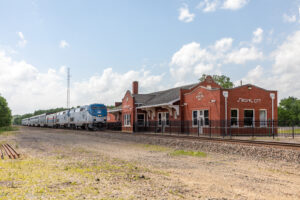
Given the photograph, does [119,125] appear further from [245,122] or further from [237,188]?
[237,188]

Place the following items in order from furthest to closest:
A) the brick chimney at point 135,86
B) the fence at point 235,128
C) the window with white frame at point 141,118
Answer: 1. the brick chimney at point 135,86
2. the window with white frame at point 141,118
3. the fence at point 235,128

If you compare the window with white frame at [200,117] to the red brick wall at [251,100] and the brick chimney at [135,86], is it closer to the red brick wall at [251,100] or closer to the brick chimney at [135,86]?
the red brick wall at [251,100]

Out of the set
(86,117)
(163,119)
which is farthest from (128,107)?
(163,119)

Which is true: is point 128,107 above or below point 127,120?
above

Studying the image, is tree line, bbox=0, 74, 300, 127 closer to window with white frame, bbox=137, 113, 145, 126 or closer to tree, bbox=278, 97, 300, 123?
tree, bbox=278, 97, 300, 123

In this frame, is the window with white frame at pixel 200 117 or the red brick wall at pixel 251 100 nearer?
the red brick wall at pixel 251 100

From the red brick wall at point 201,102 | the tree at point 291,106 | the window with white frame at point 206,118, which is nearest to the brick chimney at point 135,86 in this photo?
the red brick wall at point 201,102

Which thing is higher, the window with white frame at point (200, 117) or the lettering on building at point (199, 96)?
the lettering on building at point (199, 96)

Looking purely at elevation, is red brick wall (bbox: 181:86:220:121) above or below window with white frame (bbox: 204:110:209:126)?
above

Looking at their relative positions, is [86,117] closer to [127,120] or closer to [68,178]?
[127,120]

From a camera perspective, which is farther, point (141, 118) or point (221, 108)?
point (141, 118)

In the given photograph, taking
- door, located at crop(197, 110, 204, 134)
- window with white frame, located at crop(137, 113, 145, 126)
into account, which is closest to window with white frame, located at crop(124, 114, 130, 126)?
window with white frame, located at crop(137, 113, 145, 126)

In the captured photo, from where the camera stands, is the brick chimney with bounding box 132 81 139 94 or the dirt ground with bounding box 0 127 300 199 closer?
the dirt ground with bounding box 0 127 300 199

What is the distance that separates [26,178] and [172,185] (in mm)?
3938
